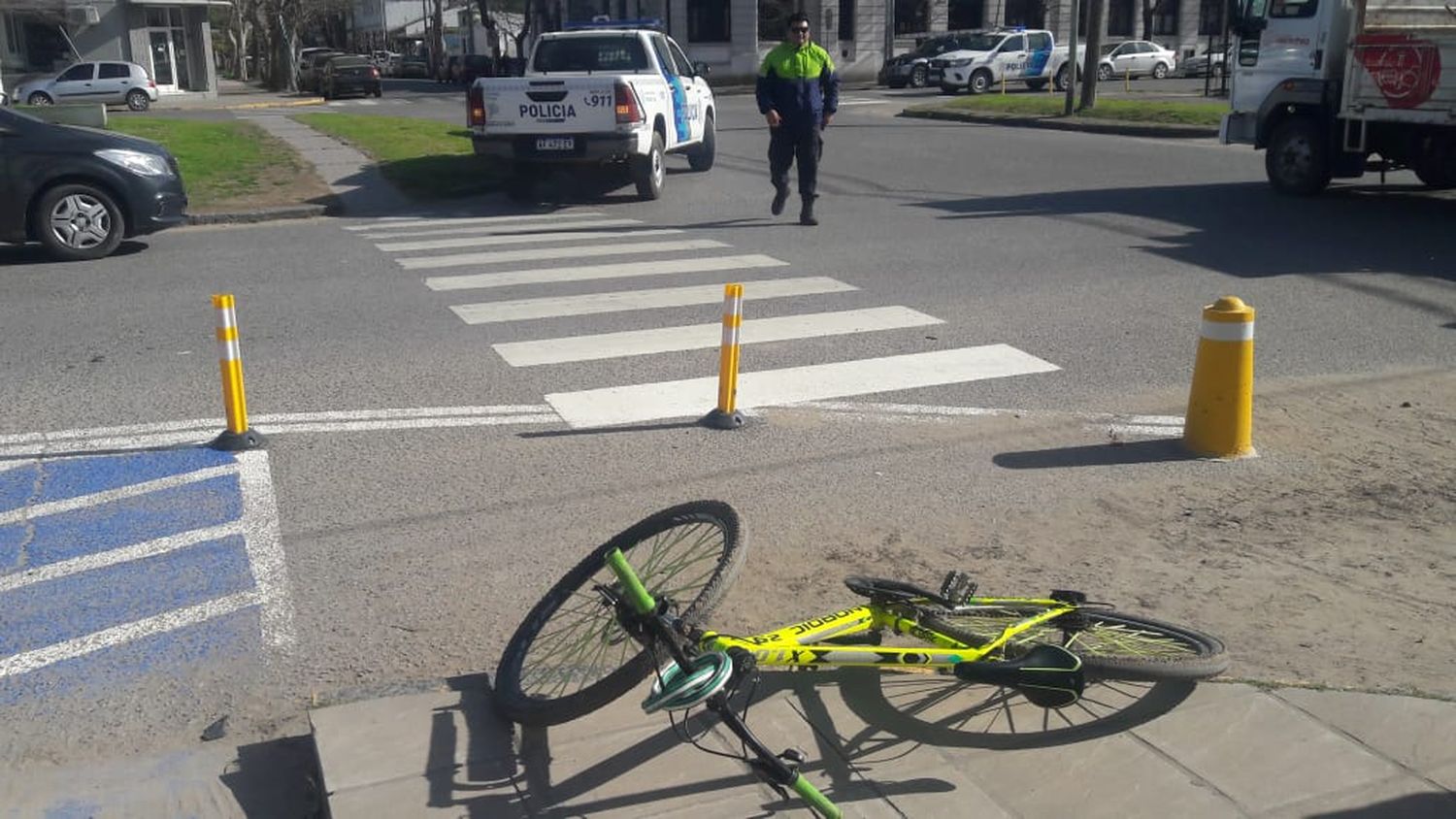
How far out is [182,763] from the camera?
13.6ft

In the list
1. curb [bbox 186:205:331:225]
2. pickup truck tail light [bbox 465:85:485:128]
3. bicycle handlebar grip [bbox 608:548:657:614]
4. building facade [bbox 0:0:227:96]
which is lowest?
curb [bbox 186:205:331:225]

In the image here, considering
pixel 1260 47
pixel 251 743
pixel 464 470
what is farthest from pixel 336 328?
pixel 1260 47

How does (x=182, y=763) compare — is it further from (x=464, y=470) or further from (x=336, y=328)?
(x=336, y=328)

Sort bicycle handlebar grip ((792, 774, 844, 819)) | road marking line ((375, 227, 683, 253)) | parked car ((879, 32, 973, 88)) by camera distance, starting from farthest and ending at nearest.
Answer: parked car ((879, 32, 973, 88))
road marking line ((375, 227, 683, 253))
bicycle handlebar grip ((792, 774, 844, 819))

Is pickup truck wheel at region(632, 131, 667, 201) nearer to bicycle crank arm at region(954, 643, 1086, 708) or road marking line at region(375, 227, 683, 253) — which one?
road marking line at region(375, 227, 683, 253)

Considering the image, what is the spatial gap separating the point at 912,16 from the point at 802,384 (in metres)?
56.8

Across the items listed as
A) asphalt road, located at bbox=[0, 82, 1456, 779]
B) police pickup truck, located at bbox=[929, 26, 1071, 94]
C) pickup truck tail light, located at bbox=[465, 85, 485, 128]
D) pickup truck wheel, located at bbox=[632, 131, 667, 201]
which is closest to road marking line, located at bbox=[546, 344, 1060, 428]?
asphalt road, located at bbox=[0, 82, 1456, 779]

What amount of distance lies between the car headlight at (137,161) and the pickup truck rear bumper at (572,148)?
4.02m

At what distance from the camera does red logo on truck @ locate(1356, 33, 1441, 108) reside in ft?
45.6

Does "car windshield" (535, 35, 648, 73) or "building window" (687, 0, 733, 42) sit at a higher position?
"building window" (687, 0, 733, 42)

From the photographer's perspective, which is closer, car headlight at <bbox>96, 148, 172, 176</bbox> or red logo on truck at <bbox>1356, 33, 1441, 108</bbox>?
car headlight at <bbox>96, 148, 172, 176</bbox>

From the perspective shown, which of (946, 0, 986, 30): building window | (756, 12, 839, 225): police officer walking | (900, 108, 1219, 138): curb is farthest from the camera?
(946, 0, 986, 30): building window

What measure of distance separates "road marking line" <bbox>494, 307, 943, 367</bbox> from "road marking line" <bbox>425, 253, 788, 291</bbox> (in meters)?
2.12

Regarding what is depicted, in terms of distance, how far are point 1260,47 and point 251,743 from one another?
50.0 ft
